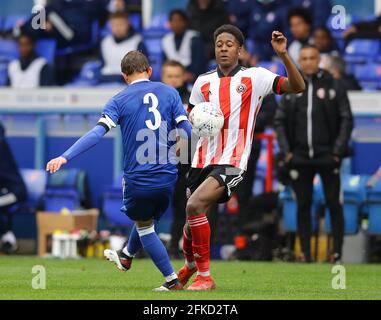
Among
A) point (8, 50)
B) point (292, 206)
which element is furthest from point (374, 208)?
point (8, 50)

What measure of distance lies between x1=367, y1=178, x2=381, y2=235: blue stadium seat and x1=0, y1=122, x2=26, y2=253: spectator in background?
4.59 meters

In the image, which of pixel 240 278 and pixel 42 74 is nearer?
pixel 240 278

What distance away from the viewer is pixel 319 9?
1742 centimetres

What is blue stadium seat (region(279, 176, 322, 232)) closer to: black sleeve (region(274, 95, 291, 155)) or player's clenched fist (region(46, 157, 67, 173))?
black sleeve (region(274, 95, 291, 155))

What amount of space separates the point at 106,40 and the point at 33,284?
26.1 ft

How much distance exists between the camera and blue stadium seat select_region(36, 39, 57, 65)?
18.4 meters

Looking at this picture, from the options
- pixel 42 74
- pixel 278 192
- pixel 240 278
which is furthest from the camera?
pixel 42 74

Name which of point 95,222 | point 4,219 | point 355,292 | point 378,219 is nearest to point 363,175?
point 378,219

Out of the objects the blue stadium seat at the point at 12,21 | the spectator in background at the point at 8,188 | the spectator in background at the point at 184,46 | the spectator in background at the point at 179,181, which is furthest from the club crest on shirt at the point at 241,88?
the blue stadium seat at the point at 12,21

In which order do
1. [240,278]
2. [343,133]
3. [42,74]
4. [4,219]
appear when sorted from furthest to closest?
1. [42,74]
2. [4,219]
3. [343,133]
4. [240,278]

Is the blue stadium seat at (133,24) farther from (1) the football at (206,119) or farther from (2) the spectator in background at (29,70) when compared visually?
(1) the football at (206,119)

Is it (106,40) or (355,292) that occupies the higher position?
(106,40)

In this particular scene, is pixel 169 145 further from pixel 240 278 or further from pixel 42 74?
pixel 42 74

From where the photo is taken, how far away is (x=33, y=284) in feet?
33.3
